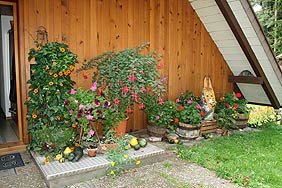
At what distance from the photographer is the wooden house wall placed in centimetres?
332

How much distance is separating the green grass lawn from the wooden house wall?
50.7 inches

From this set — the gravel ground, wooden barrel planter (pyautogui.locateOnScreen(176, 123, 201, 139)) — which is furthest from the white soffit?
the gravel ground

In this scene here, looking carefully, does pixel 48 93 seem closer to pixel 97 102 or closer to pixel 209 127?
pixel 97 102

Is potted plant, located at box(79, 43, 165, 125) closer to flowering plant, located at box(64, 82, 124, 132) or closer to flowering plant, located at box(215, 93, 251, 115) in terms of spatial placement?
flowering plant, located at box(64, 82, 124, 132)

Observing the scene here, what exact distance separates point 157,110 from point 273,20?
25.7 ft

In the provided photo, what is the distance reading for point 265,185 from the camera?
2455 mm

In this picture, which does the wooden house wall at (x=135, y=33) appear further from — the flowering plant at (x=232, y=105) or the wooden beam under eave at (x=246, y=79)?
the flowering plant at (x=232, y=105)

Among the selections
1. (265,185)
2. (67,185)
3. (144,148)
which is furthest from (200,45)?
(67,185)

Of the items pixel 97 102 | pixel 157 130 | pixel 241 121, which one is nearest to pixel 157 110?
pixel 157 130

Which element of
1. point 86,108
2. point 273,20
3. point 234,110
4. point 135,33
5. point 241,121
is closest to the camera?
point 86,108

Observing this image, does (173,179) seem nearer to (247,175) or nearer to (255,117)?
(247,175)

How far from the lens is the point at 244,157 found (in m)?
3.21

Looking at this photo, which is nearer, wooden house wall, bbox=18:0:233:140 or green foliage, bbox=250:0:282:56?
wooden house wall, bbox=18:0:233:140

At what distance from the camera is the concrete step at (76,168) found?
2381 millimetres
